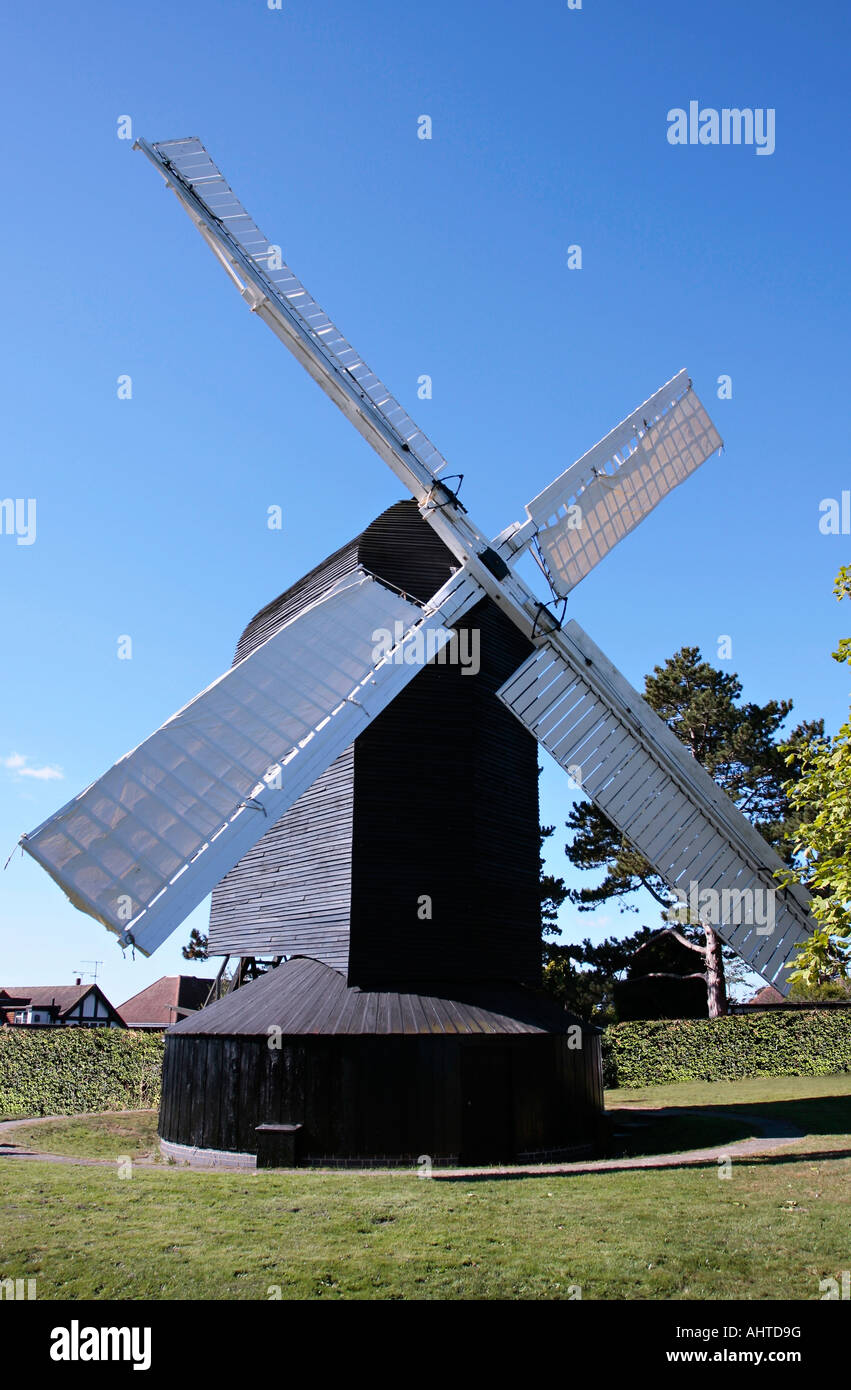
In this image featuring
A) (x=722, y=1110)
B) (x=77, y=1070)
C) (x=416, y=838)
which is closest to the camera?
(x=416, y=838)

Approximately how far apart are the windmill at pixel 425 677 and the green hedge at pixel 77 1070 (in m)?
9.55

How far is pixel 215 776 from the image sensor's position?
11.4m

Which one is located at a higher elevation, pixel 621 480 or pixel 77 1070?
pixel 621 480

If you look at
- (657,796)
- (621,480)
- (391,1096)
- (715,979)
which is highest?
(621,480)

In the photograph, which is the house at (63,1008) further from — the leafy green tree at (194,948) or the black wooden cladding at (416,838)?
the black wooden cladding at (416,838)

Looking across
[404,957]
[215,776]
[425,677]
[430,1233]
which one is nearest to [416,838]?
[404,957]

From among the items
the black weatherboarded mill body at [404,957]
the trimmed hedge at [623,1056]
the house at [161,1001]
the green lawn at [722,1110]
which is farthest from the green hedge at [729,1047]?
the house at [161,1001]

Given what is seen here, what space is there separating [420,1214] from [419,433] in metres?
12.3

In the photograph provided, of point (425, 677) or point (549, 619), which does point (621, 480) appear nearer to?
point (549, 619)

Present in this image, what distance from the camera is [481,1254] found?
8891 millimetres

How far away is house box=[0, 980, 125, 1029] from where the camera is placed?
51.1 m

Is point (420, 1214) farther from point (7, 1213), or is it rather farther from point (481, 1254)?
point (7, 1213)

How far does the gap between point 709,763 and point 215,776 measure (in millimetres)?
27042
